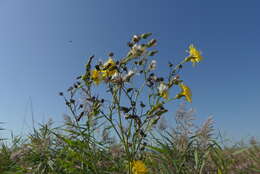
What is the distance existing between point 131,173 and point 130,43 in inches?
43.1

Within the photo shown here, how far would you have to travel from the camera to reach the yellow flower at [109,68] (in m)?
1.92

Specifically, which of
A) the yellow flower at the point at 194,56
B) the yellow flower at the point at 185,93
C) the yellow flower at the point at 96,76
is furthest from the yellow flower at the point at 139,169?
the yellow flower at the point at 194,56

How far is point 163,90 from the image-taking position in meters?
1.89

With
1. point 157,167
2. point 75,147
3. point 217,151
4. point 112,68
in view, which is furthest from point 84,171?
point 217,151

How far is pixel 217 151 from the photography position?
1.71m

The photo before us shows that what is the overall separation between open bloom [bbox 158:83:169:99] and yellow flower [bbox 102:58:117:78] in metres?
0.42

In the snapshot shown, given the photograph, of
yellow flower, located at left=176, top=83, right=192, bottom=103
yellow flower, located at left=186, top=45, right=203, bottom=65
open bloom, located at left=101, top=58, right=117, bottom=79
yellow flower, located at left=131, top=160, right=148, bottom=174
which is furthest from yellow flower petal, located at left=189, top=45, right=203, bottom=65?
yellow flower, located at left=131, top=160, right=148, bottom=174

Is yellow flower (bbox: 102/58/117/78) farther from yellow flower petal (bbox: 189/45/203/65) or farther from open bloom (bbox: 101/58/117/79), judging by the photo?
yellow flower petal (bbox: 189/45/203/65)

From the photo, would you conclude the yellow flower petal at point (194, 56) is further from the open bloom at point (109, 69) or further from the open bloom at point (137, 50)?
the open bloom at point (109, 69)

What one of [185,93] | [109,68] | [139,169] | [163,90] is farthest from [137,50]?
[139,169]

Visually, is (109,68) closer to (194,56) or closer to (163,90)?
(163,90)

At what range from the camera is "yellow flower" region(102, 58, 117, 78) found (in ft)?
6.29

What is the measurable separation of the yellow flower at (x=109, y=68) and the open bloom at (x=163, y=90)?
1.37ft

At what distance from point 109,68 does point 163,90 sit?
1.63 ft
